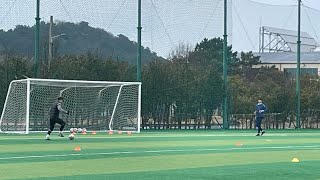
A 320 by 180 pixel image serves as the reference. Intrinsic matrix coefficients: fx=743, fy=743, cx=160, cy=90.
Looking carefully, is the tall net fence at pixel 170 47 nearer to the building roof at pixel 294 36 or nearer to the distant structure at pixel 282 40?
the building roof at pixel 294 36

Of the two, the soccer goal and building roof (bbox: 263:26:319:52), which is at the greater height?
building roof (bbox: 263:26:319:52)

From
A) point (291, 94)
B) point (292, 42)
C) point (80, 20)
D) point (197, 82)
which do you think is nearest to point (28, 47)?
point (80, 20)

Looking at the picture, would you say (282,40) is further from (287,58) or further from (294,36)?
(294,36)

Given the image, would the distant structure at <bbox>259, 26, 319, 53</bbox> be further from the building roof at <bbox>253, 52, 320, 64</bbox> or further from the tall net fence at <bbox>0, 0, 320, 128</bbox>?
the tall net fence at <bbox>0, 0, 320, 128</bbox>

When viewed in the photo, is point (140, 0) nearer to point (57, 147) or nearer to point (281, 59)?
point (57, 147)

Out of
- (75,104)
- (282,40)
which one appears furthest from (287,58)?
(75,104)

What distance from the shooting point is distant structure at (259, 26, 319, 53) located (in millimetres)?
60537

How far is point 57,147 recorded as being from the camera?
69.1ft

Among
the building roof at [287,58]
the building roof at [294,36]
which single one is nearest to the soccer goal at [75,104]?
the building roof at [294,36]

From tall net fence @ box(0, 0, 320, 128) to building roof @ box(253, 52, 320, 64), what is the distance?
28427 millimetres

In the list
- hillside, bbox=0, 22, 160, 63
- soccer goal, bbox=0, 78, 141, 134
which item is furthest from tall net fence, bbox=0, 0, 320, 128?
soccer goal, bbox=0, 78, 141, 134

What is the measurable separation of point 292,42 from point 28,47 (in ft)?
126

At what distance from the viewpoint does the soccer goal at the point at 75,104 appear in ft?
104

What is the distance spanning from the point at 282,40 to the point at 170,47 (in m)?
32.7
